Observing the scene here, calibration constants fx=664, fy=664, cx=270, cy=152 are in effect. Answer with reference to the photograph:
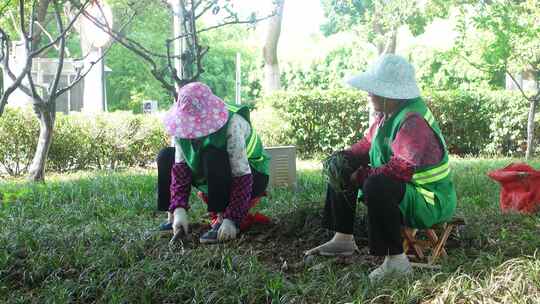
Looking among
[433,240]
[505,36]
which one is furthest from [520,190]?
[505,36]

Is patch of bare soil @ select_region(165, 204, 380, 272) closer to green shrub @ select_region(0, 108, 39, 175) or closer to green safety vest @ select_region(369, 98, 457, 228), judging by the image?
green safety vest @ select_region(369, 98, 457, 228)

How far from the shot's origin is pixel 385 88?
135 inches

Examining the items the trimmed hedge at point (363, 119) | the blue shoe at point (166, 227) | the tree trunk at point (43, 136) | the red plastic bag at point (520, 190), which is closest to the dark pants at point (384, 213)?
the blue shoe at point (166, 227)

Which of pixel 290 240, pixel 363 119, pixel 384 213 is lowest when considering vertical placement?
pixel 290 240

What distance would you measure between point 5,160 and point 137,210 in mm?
5612

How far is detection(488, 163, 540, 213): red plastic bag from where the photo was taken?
5.17 meters

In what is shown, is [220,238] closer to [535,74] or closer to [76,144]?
[76,144]

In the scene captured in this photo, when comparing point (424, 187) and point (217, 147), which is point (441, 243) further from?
point (217, 147)

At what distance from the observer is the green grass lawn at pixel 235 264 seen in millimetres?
2936

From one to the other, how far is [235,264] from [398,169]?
958mm

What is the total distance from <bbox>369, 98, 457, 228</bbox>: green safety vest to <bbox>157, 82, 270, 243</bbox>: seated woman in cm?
99

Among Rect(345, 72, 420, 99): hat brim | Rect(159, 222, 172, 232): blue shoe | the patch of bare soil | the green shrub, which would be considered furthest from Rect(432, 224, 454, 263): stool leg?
the green shrub

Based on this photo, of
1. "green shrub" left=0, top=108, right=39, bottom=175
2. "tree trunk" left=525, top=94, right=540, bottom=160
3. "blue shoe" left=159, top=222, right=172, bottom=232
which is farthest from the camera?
"tree trunk" left=525, top=94, right=540, bottom=160

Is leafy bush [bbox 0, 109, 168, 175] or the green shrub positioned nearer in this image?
the green shrub
